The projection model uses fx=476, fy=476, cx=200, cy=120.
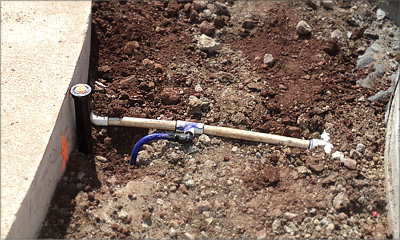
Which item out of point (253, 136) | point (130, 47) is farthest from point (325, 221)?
point (130, 47)

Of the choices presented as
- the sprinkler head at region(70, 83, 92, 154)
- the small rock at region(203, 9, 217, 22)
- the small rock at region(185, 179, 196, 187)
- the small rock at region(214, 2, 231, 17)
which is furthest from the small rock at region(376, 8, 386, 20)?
the sprinkler head at region(70, 83, 92, 154)

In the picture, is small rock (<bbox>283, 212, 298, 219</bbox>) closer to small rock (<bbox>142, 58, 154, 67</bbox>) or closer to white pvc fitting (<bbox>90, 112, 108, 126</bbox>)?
white pvc fitting (<bbox>90, 112, 108, 126</bbox>)

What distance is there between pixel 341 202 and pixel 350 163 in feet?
1.40

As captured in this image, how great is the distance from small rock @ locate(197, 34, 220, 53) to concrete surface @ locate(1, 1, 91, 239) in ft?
3.71

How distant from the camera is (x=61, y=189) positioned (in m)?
3.67

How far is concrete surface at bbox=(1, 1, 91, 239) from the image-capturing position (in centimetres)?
317

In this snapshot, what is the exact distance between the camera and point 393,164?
3768mm

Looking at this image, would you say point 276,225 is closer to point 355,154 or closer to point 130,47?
point 355,154

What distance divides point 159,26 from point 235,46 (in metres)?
0.86

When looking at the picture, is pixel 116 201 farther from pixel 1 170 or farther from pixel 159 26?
pixel 159 26

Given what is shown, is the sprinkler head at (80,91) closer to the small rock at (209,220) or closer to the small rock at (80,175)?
the small rock at (80,175)

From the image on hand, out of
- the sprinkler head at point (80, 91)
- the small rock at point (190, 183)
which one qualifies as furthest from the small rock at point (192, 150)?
the sprinkler head at point (80, 91)

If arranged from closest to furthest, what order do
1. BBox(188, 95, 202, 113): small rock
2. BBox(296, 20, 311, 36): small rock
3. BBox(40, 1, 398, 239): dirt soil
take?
BBox(40, 1, 398, 239): dirt soil, BBox(188, 95, 202, 113): small rock, BBox(296, 20, 311, 36): small rock

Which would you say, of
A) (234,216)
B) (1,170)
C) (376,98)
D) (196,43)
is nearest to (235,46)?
(196,43)
